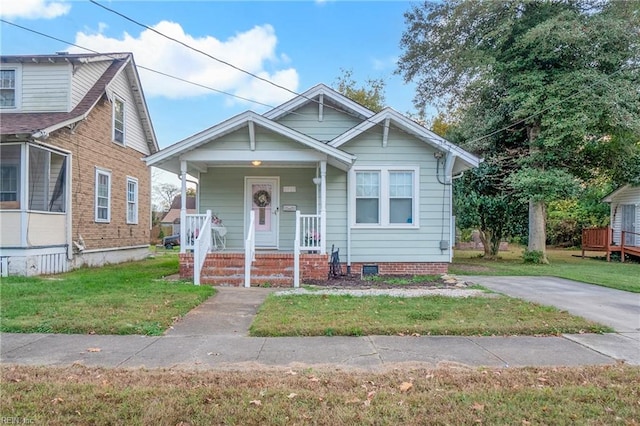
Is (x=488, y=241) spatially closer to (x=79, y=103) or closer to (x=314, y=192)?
(x=314, y=192)

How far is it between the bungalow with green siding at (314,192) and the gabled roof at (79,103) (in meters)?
3.18

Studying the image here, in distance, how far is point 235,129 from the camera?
9.41 metres

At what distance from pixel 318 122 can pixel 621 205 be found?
1790 cm

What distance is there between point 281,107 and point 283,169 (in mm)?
1881

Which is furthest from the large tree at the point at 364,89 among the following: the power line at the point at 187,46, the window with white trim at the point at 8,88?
the window with white trim at the point at 8,88

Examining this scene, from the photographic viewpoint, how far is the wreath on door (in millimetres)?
11617

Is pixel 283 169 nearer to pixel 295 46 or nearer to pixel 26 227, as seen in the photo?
pixel 295 46

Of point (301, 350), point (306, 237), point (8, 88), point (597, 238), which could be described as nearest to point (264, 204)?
point (306, 237)

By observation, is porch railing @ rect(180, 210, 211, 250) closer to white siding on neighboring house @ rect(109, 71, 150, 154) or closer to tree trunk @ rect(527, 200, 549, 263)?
white siding on neighboring house @ rect(109, 71, 150, 154)

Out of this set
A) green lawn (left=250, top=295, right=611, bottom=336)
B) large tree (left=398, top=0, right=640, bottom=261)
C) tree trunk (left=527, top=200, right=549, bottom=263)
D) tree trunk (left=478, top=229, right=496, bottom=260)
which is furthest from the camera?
tree trunk (left=478, top=229, right=496, bottom=260)

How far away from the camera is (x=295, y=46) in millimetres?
14547

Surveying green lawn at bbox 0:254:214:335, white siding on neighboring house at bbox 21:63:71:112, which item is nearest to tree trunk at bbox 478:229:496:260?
green lawn at bbox 0:254:214:335

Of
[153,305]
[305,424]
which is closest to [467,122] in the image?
[153,305]

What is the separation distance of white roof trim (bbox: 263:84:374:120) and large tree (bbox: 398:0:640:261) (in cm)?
685
